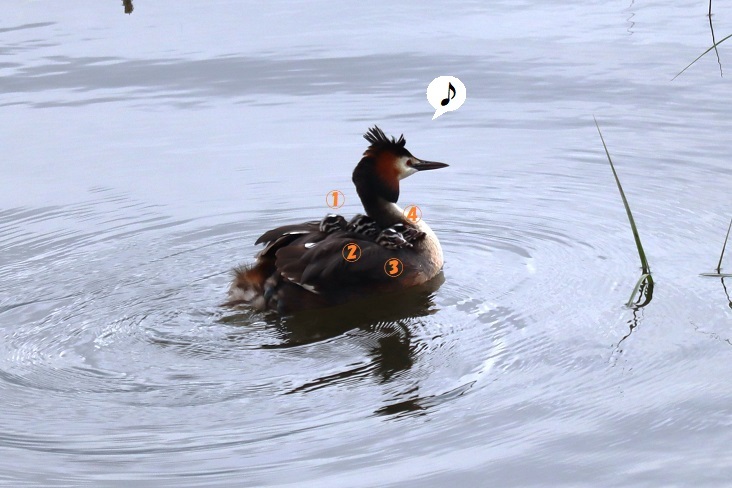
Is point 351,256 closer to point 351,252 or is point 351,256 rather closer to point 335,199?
point 351,252

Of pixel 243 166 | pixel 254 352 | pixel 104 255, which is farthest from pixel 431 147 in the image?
pixel 254 352

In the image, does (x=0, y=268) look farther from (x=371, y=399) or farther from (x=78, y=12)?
(x=78, y=12)

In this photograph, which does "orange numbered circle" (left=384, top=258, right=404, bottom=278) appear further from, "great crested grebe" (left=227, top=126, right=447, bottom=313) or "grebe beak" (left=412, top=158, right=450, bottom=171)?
"grebe beak" (left=412, top=158, right=450, bottom=171)

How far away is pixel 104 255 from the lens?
8.84 m

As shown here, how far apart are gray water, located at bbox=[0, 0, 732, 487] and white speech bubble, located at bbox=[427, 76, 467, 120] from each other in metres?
0.11

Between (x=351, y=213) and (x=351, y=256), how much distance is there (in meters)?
1.53

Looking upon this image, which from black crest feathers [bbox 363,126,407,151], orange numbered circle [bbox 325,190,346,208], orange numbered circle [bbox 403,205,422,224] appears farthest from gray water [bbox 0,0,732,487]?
black crest feathers [bbox 363,126,407,151]

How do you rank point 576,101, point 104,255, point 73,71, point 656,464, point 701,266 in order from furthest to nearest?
point 73,71
point 576,101
point 104,255
point 701,266
point 656,464

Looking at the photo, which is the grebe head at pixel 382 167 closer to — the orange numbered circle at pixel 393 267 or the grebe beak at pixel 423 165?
the grebe beak at pixel 423 165

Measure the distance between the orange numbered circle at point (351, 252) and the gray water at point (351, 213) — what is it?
13.3 inches

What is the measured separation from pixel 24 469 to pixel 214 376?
3.91 feet

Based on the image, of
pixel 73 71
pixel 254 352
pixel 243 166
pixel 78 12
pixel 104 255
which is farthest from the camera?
pixel 78 12

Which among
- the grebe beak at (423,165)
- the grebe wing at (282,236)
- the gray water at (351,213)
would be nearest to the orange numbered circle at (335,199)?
the gray water at (351,213)

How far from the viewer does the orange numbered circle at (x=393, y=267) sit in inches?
326
